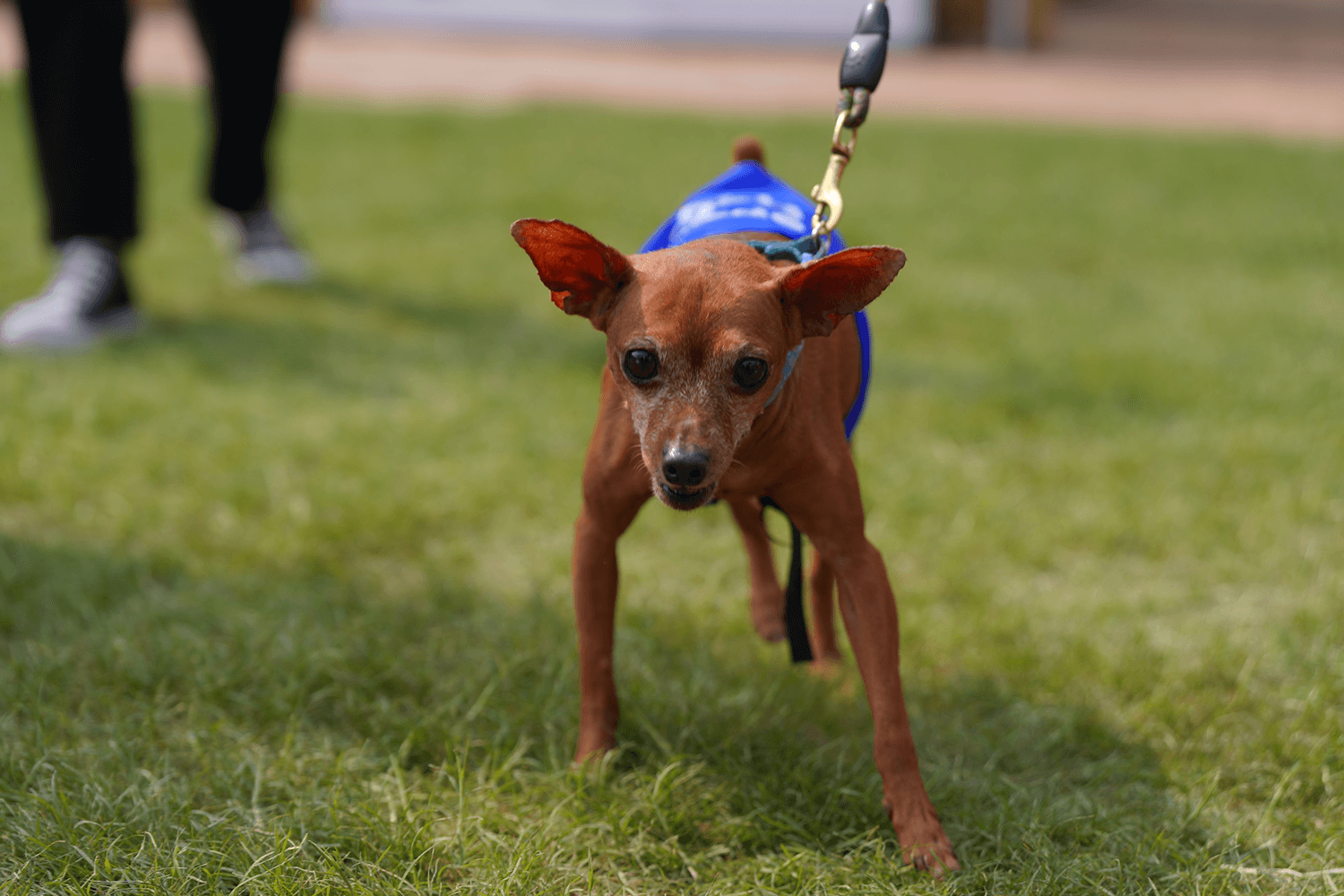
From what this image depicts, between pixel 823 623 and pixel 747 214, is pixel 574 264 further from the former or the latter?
pixel 823 623

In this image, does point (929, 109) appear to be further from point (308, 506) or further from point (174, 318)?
point (308, 506)

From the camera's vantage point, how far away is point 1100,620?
2.92 m

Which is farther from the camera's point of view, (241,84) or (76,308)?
(241,84)

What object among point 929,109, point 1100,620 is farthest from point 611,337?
point 929,109

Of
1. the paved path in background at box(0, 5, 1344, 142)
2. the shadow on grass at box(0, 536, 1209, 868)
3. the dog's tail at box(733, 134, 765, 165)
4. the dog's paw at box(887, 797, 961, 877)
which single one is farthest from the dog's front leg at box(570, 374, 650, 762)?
the paved path in background at box(0, 5, 1344, 142)

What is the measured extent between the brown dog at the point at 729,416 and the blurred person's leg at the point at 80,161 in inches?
132

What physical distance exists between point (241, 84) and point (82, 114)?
854 mm

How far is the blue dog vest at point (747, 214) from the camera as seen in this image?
2211mm

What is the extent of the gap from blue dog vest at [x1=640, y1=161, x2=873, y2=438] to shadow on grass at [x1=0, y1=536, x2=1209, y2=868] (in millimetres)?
670

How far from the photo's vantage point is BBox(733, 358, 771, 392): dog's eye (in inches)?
69.3

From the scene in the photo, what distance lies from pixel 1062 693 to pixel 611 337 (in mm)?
1441

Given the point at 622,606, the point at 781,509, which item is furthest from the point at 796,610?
the point at 622,606

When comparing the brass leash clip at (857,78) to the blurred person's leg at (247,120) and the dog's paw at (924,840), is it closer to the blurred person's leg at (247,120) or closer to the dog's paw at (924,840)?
the dog's paw at (924,840)

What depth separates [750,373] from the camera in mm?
1771
